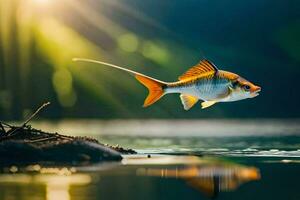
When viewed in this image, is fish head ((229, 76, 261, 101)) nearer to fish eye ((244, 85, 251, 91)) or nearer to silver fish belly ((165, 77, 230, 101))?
fish eye ((244, 85, 251, 91))

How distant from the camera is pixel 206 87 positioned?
53.7 ft

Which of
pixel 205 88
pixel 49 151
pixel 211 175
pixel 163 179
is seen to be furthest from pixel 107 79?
pixel 205 88

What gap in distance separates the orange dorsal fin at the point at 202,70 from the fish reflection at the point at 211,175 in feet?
7.00

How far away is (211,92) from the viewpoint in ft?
53.0

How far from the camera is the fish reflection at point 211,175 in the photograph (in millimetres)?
16859

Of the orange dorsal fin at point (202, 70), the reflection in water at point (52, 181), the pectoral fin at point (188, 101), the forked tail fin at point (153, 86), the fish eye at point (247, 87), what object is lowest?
the reflection in water at point (52, 181)

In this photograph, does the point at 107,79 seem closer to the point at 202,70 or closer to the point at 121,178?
the point at 121,178

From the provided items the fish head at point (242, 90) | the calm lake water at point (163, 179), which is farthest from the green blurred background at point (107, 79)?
the fish head at point (242, 90)

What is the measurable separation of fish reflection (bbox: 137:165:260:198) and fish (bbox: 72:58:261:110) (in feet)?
5.21

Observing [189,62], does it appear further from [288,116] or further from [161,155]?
[161,155]

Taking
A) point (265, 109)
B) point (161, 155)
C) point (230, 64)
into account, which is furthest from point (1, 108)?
point (161, 155)

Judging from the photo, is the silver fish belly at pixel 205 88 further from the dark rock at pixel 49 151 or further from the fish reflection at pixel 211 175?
the dark rock at pixel 49 151

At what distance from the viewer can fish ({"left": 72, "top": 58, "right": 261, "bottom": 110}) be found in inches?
630

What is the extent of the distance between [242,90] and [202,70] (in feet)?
3.60
